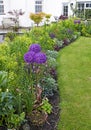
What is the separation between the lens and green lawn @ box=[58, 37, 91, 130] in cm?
439

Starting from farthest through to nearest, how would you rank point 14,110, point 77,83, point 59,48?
point 59,48, point 77,83, point 14,110

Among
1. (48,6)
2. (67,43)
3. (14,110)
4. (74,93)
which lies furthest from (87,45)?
(48,6)

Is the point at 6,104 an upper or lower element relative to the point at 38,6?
lower

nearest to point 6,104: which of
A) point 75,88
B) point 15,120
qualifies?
point 15,120

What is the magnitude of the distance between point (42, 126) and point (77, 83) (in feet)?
7.38

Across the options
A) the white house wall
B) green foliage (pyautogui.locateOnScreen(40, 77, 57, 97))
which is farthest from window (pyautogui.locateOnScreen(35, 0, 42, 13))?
green foliage (pyautogui.locateOnScreen(40, 77, 57, 97))

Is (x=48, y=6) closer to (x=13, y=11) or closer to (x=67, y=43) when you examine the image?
(x=13, y=11)

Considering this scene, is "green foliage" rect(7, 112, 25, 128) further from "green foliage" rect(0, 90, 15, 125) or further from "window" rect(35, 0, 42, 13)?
"window" rect(35, 0, 42, 13)

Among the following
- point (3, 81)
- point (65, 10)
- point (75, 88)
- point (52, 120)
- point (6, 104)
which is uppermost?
point (65, 10)

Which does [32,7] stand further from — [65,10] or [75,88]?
[75,88]

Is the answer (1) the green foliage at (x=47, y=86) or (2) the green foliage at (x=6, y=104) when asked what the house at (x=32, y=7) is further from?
(2) the green foliage at (x=6, y=104)

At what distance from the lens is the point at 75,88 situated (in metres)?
5.82

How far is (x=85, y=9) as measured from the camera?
2316 centimetres

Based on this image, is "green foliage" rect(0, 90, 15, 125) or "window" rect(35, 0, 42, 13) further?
"window" rect(35, 0, 42, 13)
